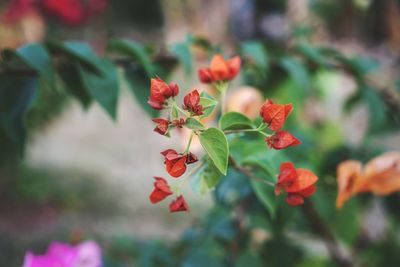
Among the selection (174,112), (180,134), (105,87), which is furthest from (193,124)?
(180,134)

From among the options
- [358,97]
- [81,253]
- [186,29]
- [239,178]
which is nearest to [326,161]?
[358,97]

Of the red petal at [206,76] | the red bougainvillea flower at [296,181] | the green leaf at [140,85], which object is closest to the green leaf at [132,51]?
the green leaf at [140,85]

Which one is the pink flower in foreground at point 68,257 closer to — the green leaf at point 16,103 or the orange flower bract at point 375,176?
the green leaf at point 16,103

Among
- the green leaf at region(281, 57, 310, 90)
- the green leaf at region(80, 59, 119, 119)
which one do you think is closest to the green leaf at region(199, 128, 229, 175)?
the green leaf at region(80, 59, 119, 119)

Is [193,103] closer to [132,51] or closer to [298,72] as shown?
[132,51]

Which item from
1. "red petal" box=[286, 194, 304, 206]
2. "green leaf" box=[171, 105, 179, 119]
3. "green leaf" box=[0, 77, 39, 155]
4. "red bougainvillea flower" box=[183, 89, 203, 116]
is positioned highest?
"green leaf" box=[0, 77, 39, 155]

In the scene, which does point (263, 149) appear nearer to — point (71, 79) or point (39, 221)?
point (71, 79)

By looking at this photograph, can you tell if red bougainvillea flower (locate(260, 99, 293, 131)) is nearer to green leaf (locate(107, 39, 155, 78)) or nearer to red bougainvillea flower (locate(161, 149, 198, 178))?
red bougainvillea flower (locate(161, 149, 198, 178))
